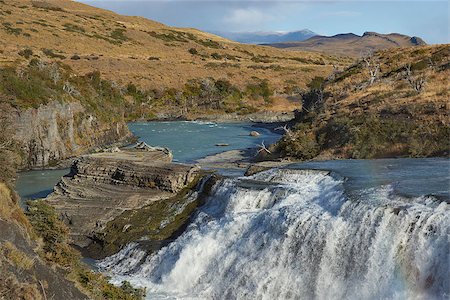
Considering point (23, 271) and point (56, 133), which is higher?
point (23, 271)

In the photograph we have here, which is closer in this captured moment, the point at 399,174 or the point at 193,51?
the point at 399,174

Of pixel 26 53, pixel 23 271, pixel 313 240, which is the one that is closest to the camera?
pixel 23 271

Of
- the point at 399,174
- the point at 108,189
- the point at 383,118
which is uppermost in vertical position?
the point at 383,118

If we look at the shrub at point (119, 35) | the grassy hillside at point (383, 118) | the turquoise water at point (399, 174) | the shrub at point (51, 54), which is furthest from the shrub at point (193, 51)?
the turquoise water at point (399, 174)

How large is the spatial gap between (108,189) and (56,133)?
17277 millimetres

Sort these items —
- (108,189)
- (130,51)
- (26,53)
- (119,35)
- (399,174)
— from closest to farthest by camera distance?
1. (399,174)
2. (108,189)
3. (26,53)
4. (130,51)
5. (119,35)

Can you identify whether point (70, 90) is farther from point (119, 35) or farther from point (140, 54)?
point (119, 35)

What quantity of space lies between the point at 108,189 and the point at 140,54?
262 feet

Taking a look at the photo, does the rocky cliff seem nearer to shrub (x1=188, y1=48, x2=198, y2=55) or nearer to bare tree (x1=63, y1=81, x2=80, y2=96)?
bare tree (x1=63, y1=81, x2=80, y2=96)

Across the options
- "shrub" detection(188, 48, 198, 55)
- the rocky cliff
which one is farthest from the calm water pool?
"shrub" detection(188, 48, 198, 55)

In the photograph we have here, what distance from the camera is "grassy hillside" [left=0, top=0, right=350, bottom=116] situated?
286 ft

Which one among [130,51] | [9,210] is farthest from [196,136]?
[130,51]

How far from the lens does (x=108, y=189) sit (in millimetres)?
30078

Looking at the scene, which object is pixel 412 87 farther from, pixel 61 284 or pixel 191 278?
pixel 61 284
